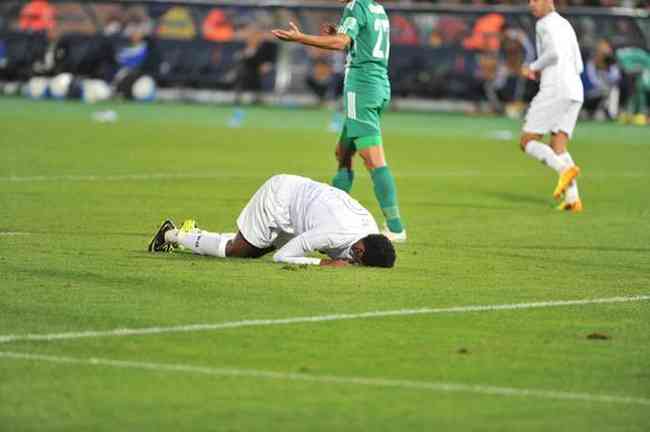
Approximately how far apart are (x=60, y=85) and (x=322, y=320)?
3084 centimetres

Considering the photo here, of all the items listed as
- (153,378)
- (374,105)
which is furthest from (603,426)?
(374,105)

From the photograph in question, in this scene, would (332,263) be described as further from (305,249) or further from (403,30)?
(403,30)

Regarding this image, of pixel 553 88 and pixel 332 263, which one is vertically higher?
pixel 553 88

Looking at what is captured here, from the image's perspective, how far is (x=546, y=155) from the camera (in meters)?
19.3

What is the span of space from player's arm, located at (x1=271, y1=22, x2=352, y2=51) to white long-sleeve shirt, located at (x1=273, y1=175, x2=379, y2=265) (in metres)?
1.20

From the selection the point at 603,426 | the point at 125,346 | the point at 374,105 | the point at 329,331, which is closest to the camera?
the point at 603,426

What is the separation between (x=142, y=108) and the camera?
3812cm

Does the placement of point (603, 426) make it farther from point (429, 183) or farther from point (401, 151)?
point (401, 151)

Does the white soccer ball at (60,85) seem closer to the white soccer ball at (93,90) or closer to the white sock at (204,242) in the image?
the white soccer ball at (93,90)

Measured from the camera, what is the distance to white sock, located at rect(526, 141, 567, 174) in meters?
19.2

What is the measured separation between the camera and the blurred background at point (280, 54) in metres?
38.2

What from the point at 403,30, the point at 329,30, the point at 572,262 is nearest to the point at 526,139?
the point at 329,30

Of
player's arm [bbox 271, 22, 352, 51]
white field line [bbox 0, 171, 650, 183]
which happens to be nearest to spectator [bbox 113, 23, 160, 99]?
white field line [bbox 0, 171, 650, 183]

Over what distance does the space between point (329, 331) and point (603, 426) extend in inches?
100
